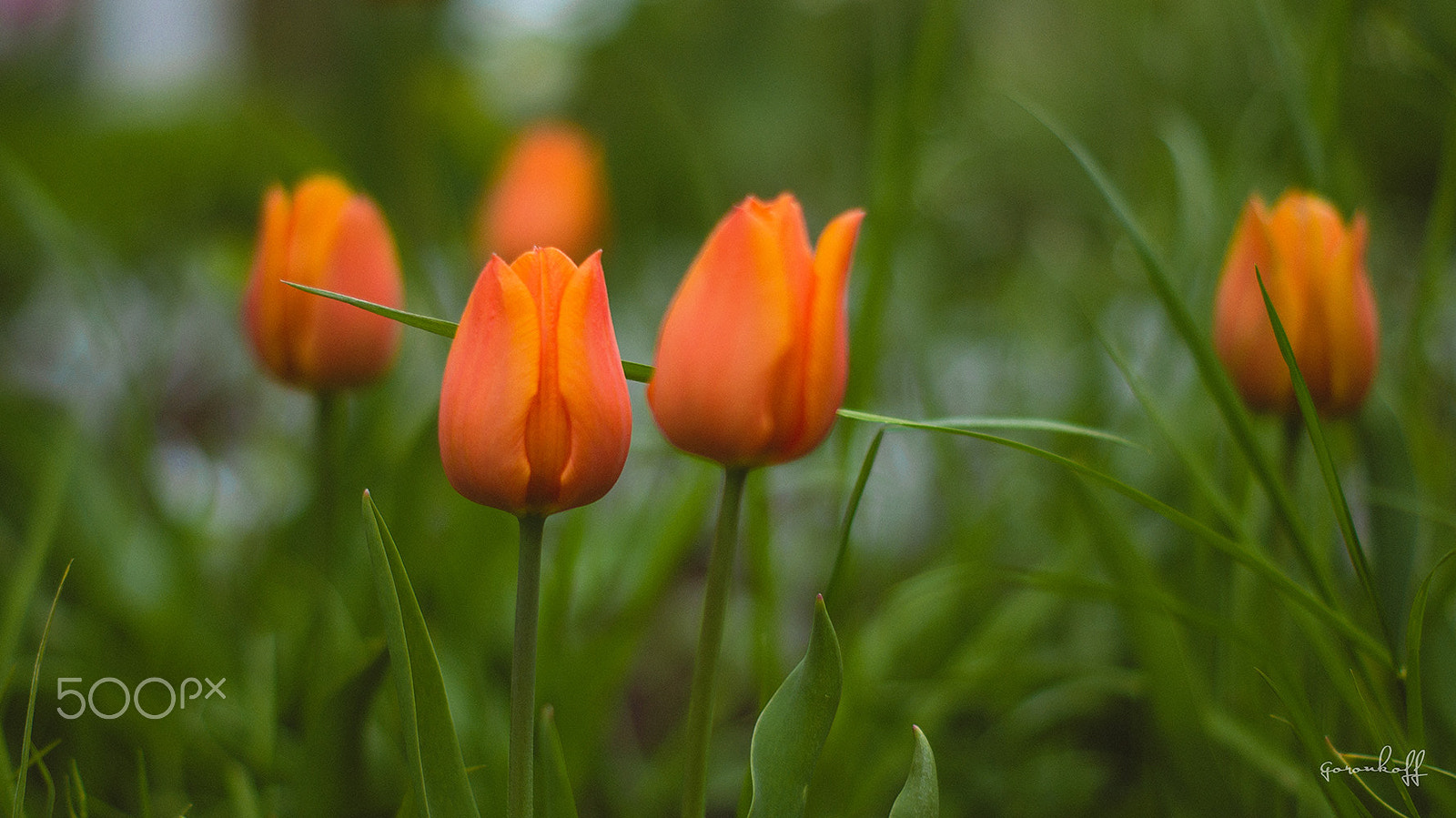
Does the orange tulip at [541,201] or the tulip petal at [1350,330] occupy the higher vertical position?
the orange tulip at [541,201]

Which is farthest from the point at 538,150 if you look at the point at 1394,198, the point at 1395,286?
the point at 1394,198

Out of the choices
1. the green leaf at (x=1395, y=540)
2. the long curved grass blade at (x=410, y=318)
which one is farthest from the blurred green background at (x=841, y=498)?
the long curved grass blade at (x=410, y=318)

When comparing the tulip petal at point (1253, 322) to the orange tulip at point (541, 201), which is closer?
the tulip petal at point (1253, 322)

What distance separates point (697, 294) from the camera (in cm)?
24

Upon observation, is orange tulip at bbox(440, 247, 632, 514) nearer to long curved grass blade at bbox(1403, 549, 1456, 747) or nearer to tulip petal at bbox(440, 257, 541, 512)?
tulip petal at bbox(440, 257, 541, 512)

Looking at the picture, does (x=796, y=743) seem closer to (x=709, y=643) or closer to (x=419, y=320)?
(x=709, y=643)

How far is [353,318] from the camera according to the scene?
370mm

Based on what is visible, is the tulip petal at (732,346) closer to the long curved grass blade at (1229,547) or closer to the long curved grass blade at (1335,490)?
the long curved grass blade at (1229,547)

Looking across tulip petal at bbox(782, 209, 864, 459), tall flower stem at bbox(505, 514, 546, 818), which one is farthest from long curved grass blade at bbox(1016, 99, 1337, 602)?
tall flower stem at bbox(505, 514, 546, 818)

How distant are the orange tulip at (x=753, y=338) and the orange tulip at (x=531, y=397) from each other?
0.02m

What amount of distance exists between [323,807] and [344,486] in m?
0.26

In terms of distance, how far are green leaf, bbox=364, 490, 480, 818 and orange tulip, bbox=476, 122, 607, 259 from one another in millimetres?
563

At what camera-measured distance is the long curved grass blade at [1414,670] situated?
261 mm

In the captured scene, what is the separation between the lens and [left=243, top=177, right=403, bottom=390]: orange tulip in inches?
14.6
